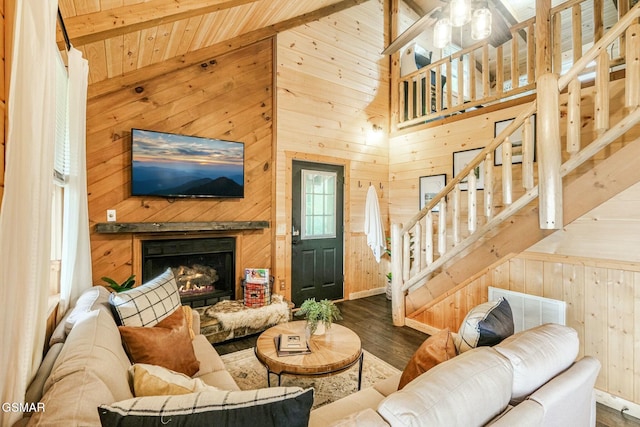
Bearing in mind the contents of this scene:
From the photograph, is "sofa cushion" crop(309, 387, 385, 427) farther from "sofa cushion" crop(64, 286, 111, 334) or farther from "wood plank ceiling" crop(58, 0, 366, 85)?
"wood plank ceiling" crop(58, 0, 366, 85)

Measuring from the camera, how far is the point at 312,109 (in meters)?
4.59

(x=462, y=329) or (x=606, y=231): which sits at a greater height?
(x=606, y=231)

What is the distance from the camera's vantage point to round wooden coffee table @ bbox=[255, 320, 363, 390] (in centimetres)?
187

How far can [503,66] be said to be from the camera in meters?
4.65

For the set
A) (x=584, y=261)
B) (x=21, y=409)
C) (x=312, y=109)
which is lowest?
(x=21, y=409)

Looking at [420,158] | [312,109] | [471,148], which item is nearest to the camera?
[471,148]

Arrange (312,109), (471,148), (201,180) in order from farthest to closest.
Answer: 1. (312,109)
2. (471,148)
3. (201,180)

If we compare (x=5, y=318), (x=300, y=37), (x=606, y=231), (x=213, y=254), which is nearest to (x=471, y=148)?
(x=606, y=231)

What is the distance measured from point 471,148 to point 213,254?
11.8 feet

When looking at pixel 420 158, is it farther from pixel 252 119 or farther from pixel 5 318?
pixel 5 318

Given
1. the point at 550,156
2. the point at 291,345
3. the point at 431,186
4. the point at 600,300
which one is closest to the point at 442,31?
the point at 550,156

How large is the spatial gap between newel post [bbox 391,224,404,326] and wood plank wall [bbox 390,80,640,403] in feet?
1.93

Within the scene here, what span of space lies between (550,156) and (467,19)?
125cm

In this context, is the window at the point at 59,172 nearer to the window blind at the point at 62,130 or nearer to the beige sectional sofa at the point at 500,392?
the window blind at the point at 62,130
